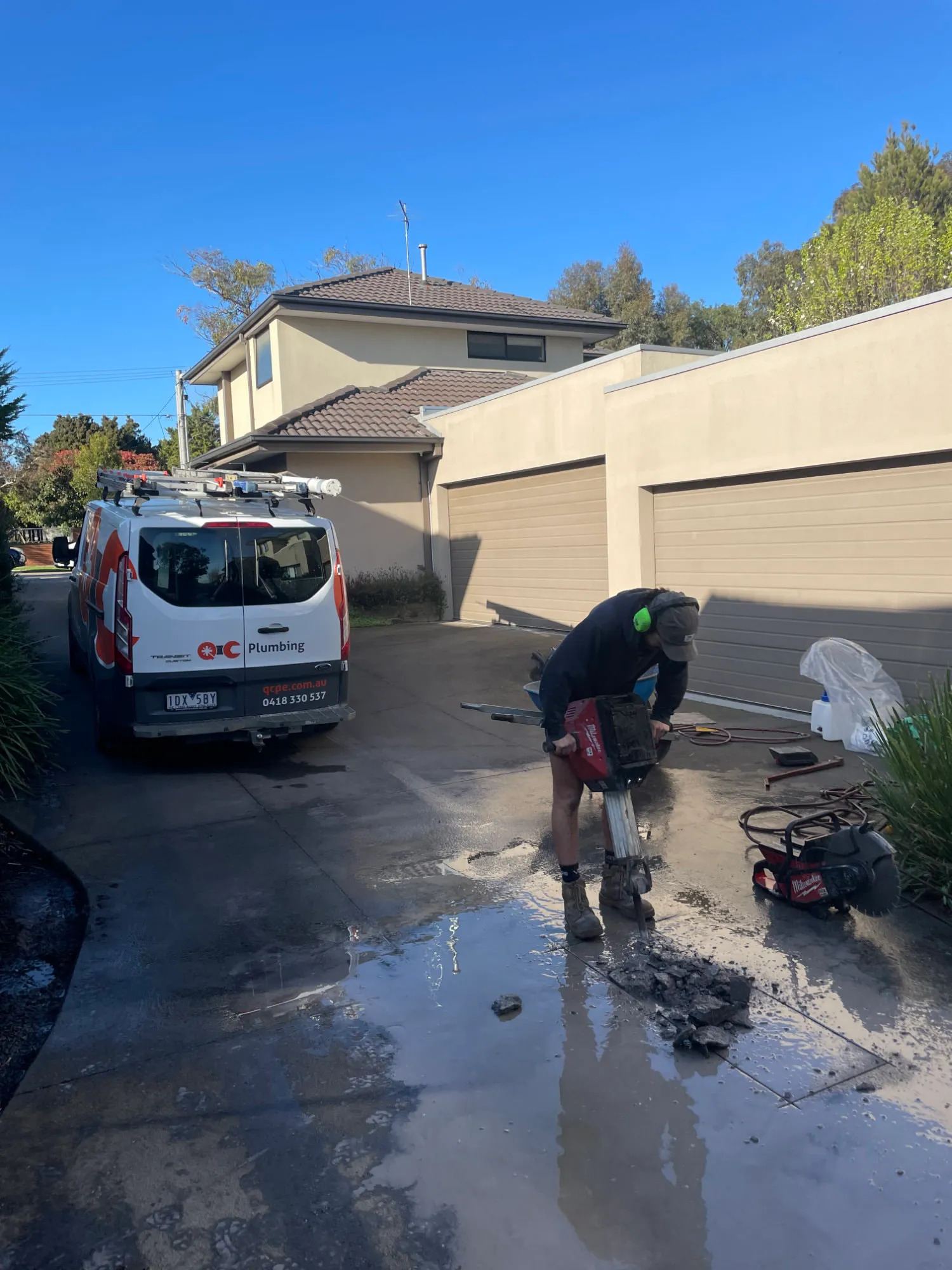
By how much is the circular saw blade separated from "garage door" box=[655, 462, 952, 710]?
433 cm

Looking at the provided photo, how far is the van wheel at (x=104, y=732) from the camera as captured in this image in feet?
24.6

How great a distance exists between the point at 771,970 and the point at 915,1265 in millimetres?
1644

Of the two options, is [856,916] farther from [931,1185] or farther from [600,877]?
[931,1185]

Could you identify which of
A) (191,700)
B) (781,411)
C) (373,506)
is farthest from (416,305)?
(191,700)

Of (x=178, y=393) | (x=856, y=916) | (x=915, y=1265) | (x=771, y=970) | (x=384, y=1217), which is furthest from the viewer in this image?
(x=178, y=393)

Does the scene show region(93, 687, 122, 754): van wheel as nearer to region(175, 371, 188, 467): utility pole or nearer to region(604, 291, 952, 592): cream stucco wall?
region(604, 291, 952, 592): cream stucco wall

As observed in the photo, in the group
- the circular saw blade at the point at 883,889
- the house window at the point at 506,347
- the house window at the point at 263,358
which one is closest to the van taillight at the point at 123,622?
the circular saw blade at the point at 883,889

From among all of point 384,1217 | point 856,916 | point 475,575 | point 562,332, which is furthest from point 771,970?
point 562,332

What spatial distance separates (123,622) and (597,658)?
4.28 m

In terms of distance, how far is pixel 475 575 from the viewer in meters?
16.2

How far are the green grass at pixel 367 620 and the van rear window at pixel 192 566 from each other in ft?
26.3

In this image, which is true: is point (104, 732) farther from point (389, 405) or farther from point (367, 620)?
point (389, 405)

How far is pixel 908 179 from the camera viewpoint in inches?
1480

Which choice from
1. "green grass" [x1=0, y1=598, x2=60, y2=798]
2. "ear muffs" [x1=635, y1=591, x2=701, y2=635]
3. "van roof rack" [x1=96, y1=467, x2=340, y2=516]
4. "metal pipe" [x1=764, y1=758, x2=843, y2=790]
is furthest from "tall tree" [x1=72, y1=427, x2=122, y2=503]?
"ear muffs" [x1=635, y1=591, x2=701, y2=635]
